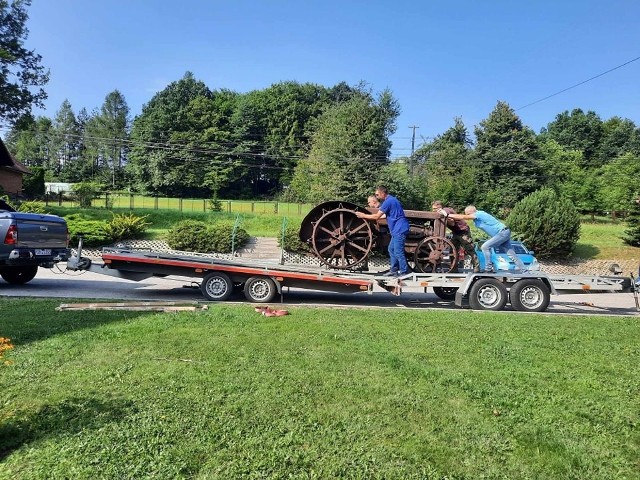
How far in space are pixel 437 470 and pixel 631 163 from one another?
47.9m

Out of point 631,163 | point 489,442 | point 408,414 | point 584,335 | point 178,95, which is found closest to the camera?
point 489,442

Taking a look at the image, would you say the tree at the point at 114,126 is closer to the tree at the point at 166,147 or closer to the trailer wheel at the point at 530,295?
the tree at the point at 166,147

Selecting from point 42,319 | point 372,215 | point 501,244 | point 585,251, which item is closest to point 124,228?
point 372,215

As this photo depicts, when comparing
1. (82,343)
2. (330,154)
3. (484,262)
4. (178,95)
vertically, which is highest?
(178,95)

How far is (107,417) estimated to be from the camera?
3582 millimetres

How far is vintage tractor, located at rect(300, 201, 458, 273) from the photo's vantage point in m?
10.6

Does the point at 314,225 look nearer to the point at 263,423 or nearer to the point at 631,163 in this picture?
the point at 263,423

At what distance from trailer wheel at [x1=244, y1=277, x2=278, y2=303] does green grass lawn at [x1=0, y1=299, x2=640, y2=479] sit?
9.65ft

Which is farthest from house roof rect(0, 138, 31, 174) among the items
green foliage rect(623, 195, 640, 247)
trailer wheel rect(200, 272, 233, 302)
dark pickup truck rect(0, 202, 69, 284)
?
green foliage rect(623, 195, 640, 247)

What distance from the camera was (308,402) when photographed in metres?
3.99

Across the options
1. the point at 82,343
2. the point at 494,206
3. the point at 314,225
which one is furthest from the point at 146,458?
the point at 494,206

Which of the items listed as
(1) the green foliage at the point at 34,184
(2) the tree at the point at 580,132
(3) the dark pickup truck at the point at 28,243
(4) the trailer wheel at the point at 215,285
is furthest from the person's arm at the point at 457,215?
(2) the tree at the point at 580,132

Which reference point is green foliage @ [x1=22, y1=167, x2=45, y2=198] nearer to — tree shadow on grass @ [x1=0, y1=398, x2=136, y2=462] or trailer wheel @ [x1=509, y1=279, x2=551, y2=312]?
trailer wheel @ [x1=509, y1=279, x2=551, y2=312]

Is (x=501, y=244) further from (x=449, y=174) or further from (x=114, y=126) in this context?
(x=114, y=126)
